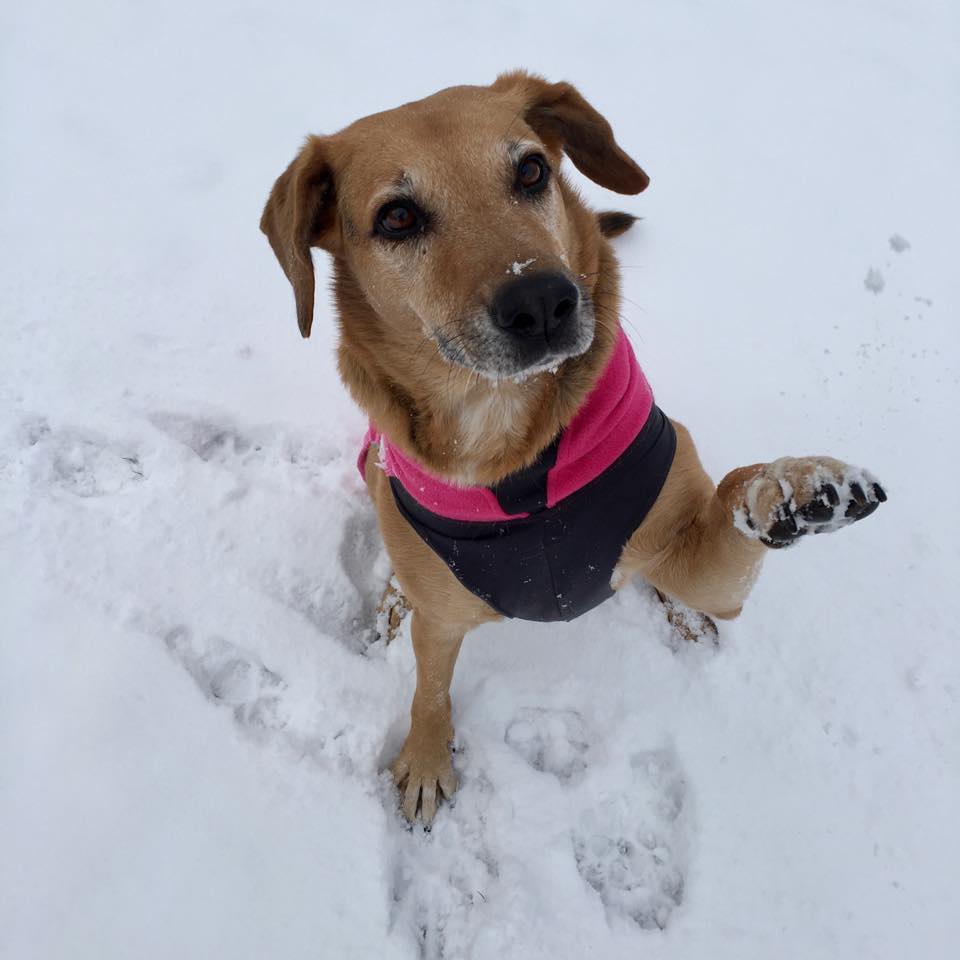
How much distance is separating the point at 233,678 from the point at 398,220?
192cm

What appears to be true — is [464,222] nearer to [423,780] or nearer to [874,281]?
[423,780]

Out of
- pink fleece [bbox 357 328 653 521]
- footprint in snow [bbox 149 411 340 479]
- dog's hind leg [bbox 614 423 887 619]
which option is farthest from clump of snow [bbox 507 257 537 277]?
footprint in snow [bbox 149 411 340 479]

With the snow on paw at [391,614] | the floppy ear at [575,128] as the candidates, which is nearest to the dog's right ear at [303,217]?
the floppy ear at [575,128]

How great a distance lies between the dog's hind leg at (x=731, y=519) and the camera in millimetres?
1575

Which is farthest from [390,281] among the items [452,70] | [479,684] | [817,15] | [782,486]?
[817,15]

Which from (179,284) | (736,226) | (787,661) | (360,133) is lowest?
(787,661)

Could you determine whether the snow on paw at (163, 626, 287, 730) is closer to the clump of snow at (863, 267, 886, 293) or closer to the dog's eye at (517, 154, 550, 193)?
the dog's eye at (517, 154, 550, 193)

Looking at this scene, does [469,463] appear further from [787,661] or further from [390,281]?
[787,661]

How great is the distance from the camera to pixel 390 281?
190 centimetres

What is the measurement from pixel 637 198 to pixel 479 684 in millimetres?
3057

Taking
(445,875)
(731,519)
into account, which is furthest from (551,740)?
(731,519)

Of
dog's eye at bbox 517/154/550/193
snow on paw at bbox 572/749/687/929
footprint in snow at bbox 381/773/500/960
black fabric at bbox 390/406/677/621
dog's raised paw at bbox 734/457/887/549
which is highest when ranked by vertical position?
dog's eye at bbox 517/154/550/193

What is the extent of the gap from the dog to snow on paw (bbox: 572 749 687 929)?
797mm

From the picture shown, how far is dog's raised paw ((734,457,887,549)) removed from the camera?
155cm
